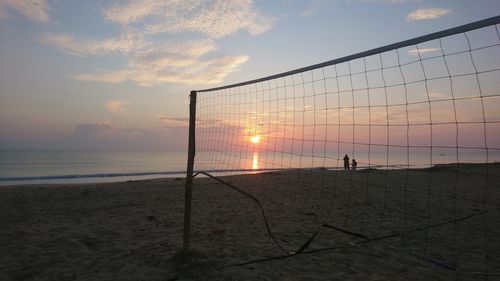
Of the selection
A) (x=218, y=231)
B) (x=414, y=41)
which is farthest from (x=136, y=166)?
(x=414, y=41)

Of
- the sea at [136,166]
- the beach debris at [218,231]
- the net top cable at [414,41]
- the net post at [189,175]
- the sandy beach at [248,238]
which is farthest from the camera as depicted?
the sea at [136,166]

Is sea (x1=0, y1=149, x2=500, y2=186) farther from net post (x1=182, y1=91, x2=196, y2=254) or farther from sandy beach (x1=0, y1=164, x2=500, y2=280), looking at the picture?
net post (x1=182, y1=91, x2=196, y2=254)

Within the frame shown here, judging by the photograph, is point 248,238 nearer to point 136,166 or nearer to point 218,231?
point 218,231

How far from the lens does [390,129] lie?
196 inches

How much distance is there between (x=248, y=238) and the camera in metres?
5.19

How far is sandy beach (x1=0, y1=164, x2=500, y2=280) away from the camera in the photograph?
3.79m

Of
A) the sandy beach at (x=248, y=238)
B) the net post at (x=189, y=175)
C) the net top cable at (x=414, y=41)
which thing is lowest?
the sandy beach at (x=248, y=238)

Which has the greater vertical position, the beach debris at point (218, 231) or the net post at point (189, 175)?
the net post at point (189, 175)

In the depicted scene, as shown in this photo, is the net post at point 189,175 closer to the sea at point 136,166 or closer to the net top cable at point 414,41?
the net top cable at point 414,41

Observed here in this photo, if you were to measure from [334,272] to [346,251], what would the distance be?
87cm

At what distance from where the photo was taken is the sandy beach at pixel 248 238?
379cm

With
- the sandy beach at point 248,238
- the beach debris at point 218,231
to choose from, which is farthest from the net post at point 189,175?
the beach debris at point 218,231

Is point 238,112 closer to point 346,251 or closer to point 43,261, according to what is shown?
point 346,251

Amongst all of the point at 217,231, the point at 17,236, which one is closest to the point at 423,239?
the point at 217,231
